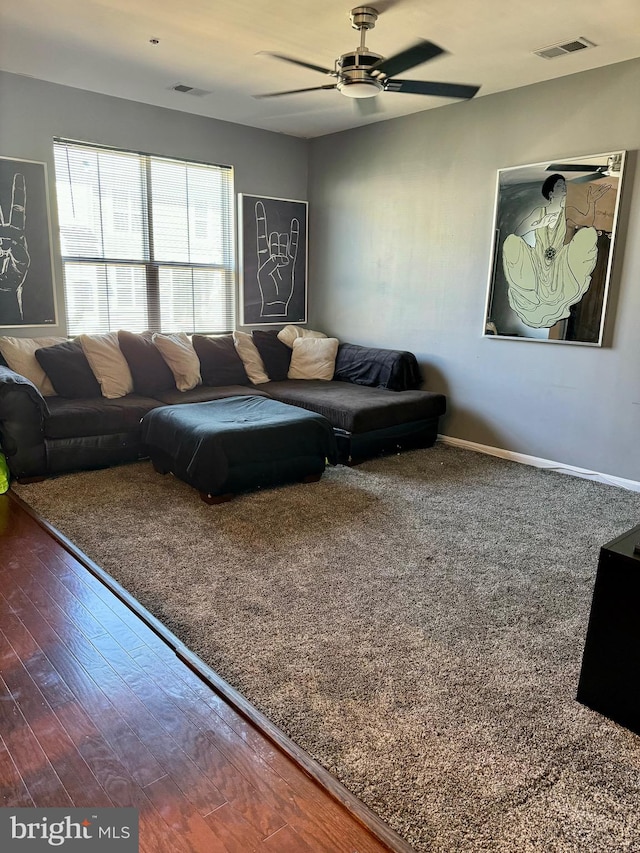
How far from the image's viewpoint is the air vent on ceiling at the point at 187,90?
4.45 m

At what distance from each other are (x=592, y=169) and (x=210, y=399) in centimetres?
307

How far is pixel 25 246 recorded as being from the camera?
450 centimetres

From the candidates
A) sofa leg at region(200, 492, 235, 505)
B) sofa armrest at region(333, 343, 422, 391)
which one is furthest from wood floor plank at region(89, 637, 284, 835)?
sofa armrest at region(333, 343, 422, 391)

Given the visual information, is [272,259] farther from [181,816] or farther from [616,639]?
[181,816]

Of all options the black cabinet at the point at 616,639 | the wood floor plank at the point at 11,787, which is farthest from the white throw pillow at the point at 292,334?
the wood floor plank at the point at 11,787

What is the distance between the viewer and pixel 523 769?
5.54ft

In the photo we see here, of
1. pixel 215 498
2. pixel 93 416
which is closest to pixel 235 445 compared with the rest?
pixel 215 498

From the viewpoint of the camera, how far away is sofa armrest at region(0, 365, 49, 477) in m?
3.71

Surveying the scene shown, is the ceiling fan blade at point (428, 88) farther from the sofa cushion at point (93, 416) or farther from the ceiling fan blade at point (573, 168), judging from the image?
the sofa cushion at point (93, 416)

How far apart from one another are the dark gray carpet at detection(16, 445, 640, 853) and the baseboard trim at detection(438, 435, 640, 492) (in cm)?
10

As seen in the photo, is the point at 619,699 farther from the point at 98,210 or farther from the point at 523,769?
the point at 98,210

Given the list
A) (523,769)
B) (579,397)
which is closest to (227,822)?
(523,769)

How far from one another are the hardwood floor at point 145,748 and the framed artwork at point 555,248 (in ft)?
11.2

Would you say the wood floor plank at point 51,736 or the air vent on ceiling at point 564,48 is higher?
the air vent on ceiling at point 564,48
